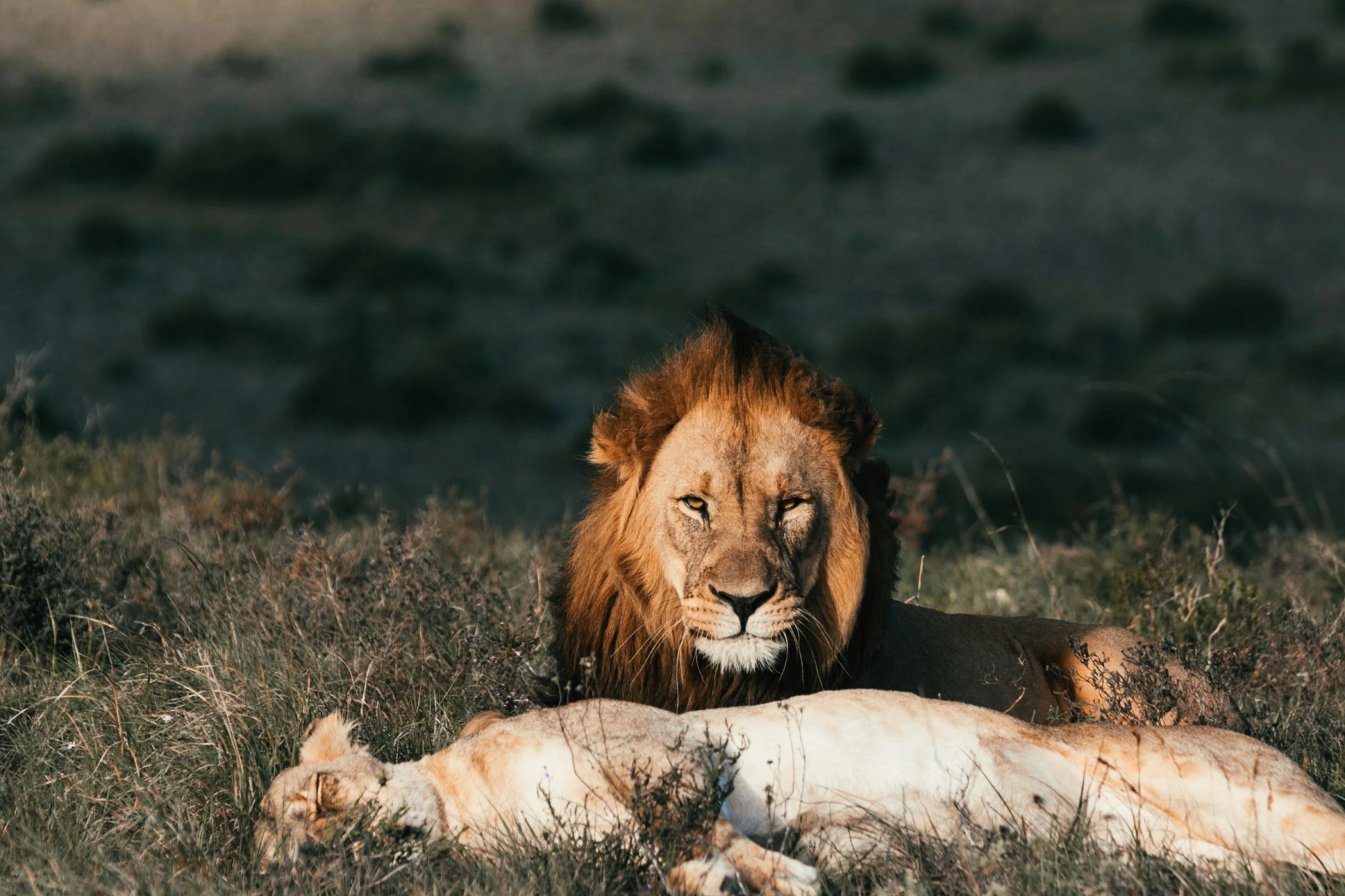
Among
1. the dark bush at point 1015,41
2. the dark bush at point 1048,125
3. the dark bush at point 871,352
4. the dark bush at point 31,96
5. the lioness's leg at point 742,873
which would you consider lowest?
the dark bush at point 871,352

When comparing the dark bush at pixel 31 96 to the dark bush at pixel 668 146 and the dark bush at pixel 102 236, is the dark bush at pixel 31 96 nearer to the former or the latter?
the dark bush at pixel 102 236

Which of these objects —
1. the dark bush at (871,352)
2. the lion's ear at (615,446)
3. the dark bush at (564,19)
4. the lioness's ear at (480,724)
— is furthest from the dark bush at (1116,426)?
the lioness's ear at (480,724)

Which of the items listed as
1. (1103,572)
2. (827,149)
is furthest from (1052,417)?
(1103,572)

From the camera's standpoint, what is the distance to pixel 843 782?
11.0ft

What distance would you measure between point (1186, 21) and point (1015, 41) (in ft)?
13.9

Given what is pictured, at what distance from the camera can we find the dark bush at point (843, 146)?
31.9m

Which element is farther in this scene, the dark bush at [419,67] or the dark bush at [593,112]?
the dark bush at [419,67]

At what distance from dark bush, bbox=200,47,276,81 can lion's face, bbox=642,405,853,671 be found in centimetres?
3296

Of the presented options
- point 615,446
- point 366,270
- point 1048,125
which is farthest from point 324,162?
point 615,446

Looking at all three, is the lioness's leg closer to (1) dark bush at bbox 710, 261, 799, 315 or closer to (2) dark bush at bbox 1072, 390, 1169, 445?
(2) dark bush at bbox 1072, 390, 1169, 445

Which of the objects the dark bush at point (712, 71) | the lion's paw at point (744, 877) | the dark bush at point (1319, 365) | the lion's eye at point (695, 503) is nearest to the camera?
the lion's paw at point (744, 877)

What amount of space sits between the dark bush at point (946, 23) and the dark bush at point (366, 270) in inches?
622

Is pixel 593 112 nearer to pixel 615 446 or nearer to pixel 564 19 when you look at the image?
pixel 564 19

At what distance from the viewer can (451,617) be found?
5.39 m
